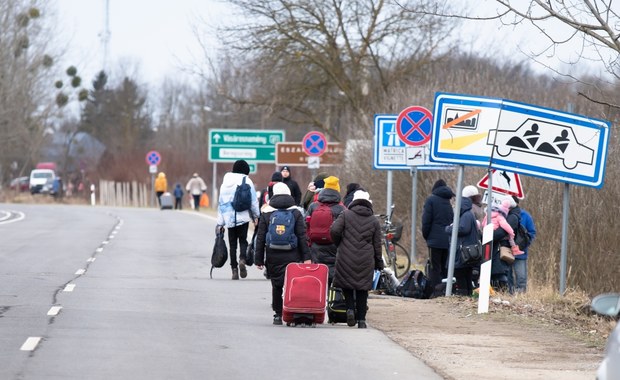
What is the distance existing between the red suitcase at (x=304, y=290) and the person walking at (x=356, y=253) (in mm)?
222

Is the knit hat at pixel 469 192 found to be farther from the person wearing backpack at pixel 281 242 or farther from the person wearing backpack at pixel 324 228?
the person wearing backpack at pixel 281 242

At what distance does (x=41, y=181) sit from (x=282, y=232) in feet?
259

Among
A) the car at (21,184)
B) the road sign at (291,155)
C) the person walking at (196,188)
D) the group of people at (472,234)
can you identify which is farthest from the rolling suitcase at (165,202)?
the group of people at (472,234)

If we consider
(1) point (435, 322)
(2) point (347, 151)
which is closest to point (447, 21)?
(2) point (347, 151)

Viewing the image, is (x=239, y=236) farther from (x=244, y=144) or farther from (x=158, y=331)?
(x=244, y=144)

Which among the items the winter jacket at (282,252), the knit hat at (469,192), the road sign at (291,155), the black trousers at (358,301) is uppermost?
the road sign at (291,155)

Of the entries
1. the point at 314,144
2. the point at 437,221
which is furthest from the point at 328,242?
the point at 314,144

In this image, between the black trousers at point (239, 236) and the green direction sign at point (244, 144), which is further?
the green direction sign at point (244, 144)

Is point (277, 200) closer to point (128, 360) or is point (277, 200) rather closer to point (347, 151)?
point (128, 360)

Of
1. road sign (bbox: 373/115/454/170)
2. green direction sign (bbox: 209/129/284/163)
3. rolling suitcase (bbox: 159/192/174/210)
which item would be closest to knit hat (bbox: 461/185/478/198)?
road sign (bbox: 373/115/454/170)

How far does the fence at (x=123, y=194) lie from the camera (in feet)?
237

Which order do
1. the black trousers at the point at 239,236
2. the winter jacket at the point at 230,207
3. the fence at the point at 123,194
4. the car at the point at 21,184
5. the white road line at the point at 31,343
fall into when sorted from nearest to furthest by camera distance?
the white road line at the point at 31,343 → the winter jacket at the point at 230,207 → the black trousers at the point at 239,236 → the fence at the point at 123,194 → the car at the point at 21,184

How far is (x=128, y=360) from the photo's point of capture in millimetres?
10344

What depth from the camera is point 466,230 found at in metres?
17.5
